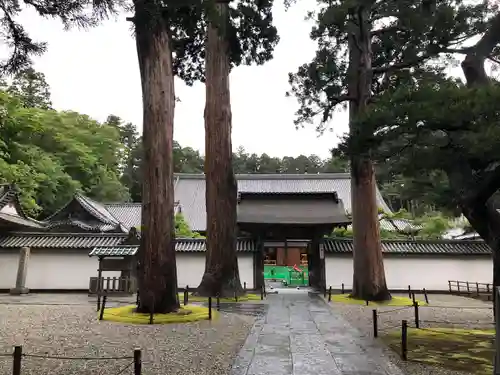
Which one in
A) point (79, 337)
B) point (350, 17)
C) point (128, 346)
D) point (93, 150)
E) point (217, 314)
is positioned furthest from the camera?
point (93, 150)

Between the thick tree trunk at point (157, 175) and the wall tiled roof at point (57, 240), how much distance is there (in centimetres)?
997

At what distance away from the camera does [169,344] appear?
677 centimetres

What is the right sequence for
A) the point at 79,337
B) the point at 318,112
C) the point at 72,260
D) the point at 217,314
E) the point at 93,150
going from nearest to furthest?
the point at 79,337 → the point at 217,314 → the point at 318,112 → the point at 72,260 → the point at 93,150

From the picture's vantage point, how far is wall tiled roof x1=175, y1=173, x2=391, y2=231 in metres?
33.3

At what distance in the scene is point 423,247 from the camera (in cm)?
1958

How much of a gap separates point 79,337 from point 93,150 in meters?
30.1

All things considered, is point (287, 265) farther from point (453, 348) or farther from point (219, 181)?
point (453, 348)

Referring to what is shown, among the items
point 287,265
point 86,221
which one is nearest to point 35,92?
point 86,221

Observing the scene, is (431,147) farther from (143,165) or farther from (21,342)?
(21,342)

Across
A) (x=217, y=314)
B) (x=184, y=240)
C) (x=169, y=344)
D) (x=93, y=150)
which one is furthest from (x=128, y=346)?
(x=93, y=150)

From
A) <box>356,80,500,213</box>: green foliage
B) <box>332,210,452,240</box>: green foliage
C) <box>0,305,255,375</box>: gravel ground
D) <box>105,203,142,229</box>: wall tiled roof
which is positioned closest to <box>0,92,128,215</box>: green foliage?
<box>105,203,142,229</box>: wall tiled roof

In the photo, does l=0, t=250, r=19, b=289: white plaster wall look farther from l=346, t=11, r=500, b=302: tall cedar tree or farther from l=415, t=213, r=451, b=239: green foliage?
l=415, t=213, r=451, b=239: green foliage

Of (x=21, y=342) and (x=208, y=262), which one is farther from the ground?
(x=208, y=262)

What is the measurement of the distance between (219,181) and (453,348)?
967 centimetres
